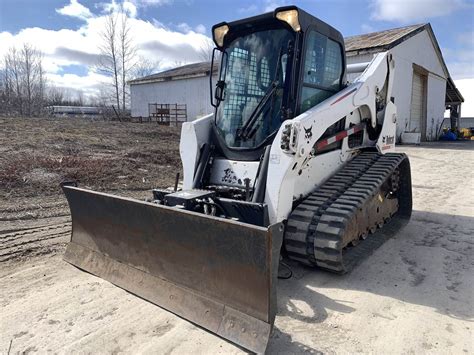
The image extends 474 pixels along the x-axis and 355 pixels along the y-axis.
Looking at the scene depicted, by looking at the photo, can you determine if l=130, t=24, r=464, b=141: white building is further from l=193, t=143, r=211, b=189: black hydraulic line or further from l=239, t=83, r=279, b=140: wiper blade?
l=193, t=143, r=211, b=189: black hydraulic line

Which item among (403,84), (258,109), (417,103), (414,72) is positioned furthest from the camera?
(417,103)

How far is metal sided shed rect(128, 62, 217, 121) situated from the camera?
24703 mm

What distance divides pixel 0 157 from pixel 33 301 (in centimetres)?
628

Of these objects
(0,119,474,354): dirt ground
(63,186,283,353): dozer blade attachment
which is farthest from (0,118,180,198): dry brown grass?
(63,186,283,353): dozer blade attachment

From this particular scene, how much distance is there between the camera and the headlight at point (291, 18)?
362cm

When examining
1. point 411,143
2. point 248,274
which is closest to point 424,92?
point 411,143

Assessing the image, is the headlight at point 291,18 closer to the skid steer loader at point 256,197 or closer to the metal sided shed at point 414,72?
the skid steer loader at point 256,197

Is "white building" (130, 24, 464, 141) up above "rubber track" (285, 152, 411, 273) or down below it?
above

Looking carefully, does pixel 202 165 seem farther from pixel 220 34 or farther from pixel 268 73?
pixel 220 34

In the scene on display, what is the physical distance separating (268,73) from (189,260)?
2.15 metres

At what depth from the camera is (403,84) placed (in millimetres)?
20094

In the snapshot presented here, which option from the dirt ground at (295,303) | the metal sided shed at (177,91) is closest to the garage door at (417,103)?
the metal sided shed at (177,91)

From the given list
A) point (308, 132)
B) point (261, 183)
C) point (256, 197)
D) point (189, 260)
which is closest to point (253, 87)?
point (308, 132)

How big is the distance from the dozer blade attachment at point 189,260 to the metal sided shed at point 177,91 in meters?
20.2
